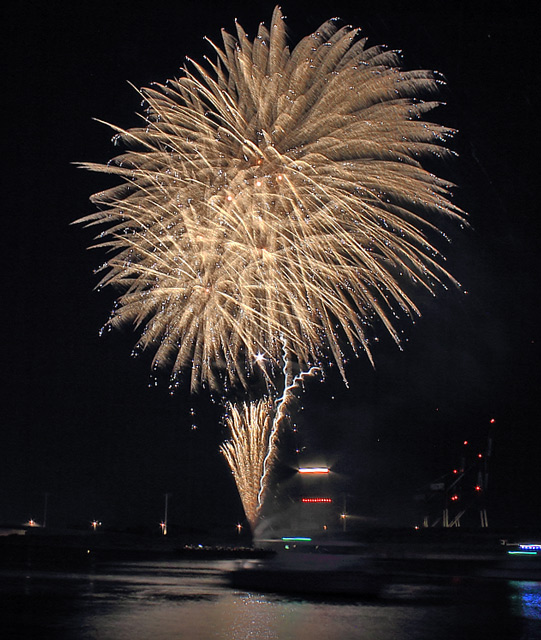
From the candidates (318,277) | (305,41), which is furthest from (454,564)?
(305,41)

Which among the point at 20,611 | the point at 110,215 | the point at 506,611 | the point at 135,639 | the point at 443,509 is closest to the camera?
the point at 135,639

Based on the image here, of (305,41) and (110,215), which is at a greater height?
(305,41)

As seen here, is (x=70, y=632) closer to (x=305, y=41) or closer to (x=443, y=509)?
(x=305, y=41)

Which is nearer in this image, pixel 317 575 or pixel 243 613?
pixel 243 613

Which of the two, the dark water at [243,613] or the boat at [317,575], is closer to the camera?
the dark water at [243,613]

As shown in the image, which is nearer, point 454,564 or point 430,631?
point 430,631

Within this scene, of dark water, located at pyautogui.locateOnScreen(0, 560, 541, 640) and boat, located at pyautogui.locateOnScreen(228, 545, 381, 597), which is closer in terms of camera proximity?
dark water, located at pyautogui.locateOnScreen(0, 560, 541, 640)

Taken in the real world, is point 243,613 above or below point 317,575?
below

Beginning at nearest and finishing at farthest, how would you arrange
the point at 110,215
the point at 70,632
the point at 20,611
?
→ 1. the point at 70,632
2. the point at 20,611
3. the point at 110,215
